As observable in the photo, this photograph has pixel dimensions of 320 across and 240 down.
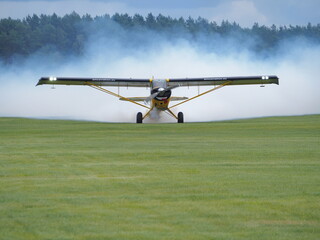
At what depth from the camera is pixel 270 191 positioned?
13.9 meters

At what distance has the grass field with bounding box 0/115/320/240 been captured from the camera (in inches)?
430

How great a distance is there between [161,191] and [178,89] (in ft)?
140

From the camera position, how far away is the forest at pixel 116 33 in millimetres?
88312

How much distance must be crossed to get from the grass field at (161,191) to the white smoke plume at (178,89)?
24510 millimetres

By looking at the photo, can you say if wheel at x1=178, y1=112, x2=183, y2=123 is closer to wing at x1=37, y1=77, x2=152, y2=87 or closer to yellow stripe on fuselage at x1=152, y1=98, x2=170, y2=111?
yellow stripe on fuselage at x1=152, y1=98, x2=170, y2=111

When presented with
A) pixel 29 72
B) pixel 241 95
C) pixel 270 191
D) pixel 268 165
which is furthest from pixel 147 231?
pixel 29 72

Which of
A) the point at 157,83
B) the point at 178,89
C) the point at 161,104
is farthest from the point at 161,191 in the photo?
the point at 178,89

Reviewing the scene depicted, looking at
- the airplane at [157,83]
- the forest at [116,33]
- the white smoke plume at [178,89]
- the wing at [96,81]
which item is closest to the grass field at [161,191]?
the airplane at [157,83]

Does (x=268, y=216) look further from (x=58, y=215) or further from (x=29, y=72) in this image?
(x=29, y=72)

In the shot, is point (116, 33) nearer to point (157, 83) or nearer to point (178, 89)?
point (178, 89)

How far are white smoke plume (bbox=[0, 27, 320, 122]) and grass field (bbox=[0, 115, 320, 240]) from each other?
24.5 meters

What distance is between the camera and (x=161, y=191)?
1404 cm

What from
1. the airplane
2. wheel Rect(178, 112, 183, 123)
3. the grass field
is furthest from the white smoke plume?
the grass field

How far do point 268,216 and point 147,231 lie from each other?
191 cm
